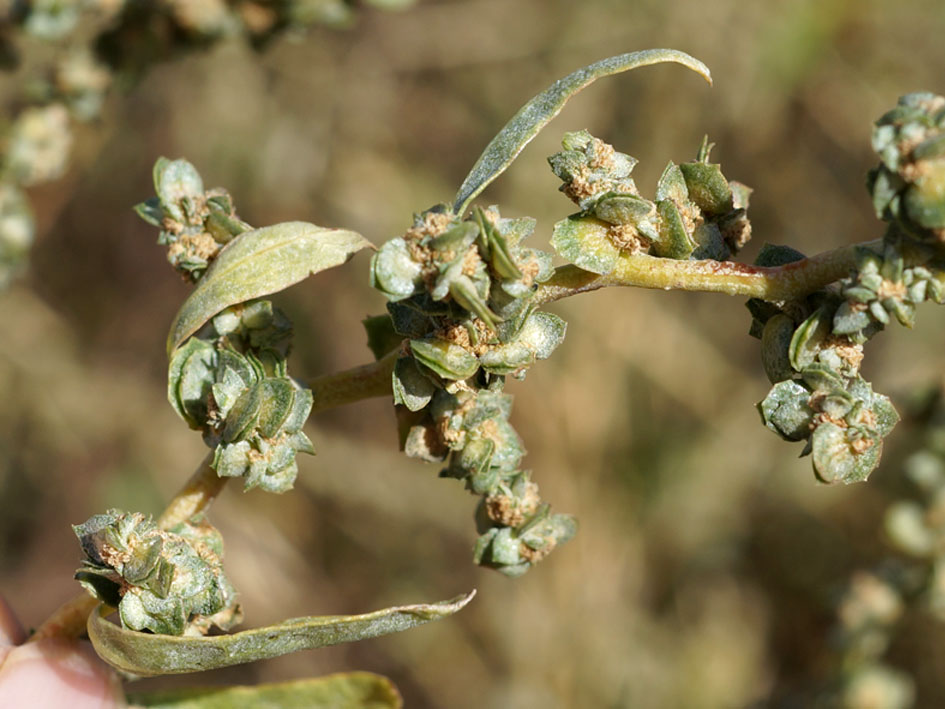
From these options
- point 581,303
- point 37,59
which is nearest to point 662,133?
point 581,303

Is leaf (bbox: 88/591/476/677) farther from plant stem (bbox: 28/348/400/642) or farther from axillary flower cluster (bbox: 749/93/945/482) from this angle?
axillary flower cluster (bbox: 749/93/945/482)

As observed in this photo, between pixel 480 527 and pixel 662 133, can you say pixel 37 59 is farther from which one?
pixel 480 527

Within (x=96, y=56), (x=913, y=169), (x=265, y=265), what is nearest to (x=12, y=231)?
(x=96, y=56)

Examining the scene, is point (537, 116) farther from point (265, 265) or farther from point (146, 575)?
point (146, 575)

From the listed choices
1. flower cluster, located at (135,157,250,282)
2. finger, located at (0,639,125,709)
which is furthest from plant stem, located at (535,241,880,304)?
finger, located at (0,639,125,709)

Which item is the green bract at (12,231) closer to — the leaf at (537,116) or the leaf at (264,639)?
the leaf at (264,639)
